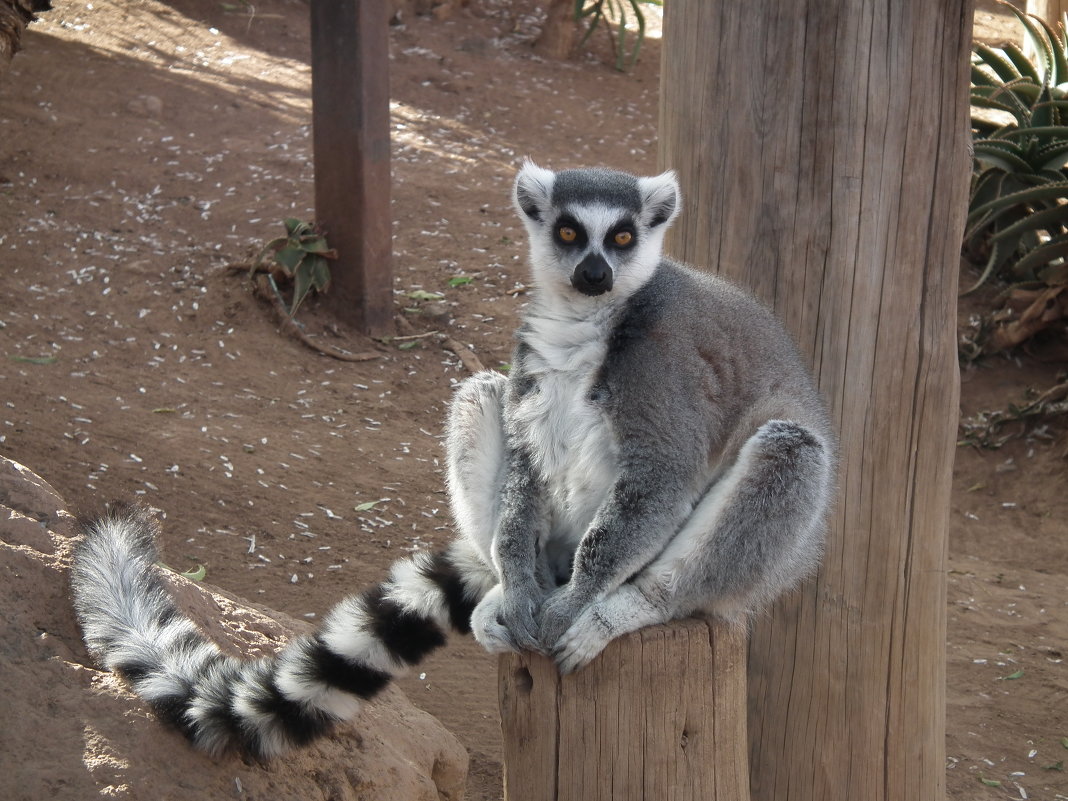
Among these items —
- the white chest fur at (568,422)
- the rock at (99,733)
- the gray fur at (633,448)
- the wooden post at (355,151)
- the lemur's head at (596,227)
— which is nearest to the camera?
the rock at (99,733)

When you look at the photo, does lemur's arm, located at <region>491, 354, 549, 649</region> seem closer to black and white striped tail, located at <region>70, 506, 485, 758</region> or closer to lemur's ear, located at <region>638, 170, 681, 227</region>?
black and white striped tail, located at <region>70, 506, 485, 758</region>

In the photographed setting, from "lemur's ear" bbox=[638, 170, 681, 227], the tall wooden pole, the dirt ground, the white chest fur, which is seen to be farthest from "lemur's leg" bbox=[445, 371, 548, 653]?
the dirt ground

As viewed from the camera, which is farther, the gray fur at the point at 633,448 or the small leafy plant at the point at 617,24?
the small leafy plant at the point at 617,24

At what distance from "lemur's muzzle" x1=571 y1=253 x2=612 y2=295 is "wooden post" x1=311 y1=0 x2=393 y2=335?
4479 millimetres

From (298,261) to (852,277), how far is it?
192 inches

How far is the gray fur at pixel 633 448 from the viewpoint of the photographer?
3.01 metres

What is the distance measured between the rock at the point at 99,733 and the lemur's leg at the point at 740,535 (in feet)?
3.11

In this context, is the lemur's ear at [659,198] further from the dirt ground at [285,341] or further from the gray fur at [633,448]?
the dirt ground at [285,341]

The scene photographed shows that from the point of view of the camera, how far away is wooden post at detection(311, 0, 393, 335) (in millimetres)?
7227

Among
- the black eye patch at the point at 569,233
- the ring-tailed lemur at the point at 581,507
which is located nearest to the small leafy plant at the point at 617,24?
the black eye patch at the point at 569,233

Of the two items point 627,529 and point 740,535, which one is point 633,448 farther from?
point 740,535

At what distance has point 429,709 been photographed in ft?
14.9

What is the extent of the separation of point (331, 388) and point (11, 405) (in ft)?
6.36

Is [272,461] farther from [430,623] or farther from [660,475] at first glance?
[660,475]
